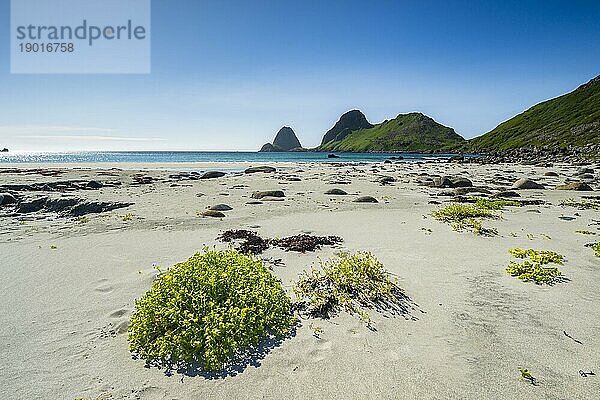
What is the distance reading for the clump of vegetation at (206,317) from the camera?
5.18m

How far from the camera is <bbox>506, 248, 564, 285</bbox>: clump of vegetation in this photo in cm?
807

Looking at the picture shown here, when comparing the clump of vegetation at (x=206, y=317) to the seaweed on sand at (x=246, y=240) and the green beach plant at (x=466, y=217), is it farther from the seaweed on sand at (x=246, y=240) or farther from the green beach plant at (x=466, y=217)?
the green beach plant at (x=466, y=217)

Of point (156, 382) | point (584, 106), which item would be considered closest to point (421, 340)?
point (156, 382)

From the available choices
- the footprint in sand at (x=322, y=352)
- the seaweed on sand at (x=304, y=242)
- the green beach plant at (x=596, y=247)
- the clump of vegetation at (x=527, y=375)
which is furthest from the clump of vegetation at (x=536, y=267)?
the footprint in sand at (x=322, y=352)

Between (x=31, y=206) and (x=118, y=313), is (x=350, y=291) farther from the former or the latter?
(x=31, y=206)

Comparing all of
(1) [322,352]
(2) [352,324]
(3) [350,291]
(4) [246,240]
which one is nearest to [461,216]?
(4) [246,240]

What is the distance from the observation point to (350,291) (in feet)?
24.2

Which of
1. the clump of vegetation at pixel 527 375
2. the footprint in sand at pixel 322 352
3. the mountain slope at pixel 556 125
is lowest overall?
the footprint in sand at pixel 322 352

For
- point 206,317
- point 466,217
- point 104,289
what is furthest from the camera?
point 466,217

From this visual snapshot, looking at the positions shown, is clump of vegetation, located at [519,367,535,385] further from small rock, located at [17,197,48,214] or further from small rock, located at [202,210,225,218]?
small rock, located at [17,197,48,214]

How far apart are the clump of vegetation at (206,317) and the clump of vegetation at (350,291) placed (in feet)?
2.04

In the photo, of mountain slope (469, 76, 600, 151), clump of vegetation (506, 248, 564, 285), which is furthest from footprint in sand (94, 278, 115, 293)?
mountain slope (469, 76, 600, 151)

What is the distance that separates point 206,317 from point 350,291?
10.3ft

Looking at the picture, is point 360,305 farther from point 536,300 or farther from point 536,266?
point 536,266
